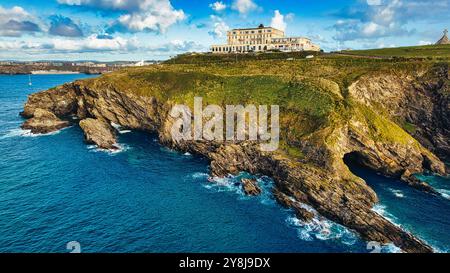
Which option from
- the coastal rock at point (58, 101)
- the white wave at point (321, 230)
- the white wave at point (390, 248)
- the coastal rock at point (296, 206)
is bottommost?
the white wave at point (390, 248)

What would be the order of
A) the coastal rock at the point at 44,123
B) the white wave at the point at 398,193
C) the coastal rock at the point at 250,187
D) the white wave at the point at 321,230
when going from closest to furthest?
the white wave at the point at 321,230
the white wave at the point at 398,193
the coastal rock at the point at 250,187
the coastal rock at the point at 44,123

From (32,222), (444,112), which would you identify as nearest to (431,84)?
(444,112)

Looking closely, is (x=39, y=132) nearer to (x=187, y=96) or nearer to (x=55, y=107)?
(x=55, y=107)

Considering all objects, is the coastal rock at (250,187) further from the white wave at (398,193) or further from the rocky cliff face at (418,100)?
the rocky cliff face at (418,100)

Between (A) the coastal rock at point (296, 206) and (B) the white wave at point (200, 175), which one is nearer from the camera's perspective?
(A) the coastal rock at point (296, 206)

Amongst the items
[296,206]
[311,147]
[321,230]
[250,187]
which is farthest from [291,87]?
[321,230]

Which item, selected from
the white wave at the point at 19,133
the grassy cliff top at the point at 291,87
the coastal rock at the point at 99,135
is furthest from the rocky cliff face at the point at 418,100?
the white wave at the point at 19,133

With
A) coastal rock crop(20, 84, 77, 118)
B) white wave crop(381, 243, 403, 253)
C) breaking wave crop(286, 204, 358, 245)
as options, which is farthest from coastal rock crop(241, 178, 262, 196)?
coastal rock crop(20, 84, 77, 118)
